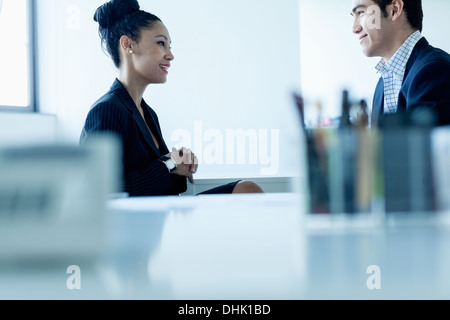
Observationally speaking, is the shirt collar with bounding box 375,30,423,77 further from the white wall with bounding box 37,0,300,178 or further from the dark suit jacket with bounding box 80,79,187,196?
the white wall with bounding box 37,0,300,178

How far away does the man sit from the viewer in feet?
5.11

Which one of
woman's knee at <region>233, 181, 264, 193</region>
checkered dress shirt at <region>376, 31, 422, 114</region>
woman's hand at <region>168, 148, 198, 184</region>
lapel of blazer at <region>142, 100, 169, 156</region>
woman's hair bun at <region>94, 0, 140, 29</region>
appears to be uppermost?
woman's hair bun at <region>94, 0, 140, 29</region>

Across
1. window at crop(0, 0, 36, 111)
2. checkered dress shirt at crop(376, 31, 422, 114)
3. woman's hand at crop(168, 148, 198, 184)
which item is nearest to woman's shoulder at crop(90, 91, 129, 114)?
woman's hand at crop(168, 148, 198, 184)

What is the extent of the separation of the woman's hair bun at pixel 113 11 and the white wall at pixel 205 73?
3.08 feet

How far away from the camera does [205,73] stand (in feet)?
10.5

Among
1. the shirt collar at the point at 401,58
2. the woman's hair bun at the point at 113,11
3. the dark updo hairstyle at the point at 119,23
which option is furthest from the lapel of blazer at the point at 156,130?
the shirt collar at the point at 401,58

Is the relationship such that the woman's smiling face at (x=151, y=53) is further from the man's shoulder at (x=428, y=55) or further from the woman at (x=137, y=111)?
the man's shoulder at (x=428, y=55)

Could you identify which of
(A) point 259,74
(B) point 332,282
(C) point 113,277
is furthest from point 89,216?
(A) point 259,74

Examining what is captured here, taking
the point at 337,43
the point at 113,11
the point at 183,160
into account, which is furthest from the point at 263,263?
the point at 337,43

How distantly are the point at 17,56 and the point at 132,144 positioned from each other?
203 centimetres

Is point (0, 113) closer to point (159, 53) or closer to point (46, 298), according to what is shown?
point (159, 53)

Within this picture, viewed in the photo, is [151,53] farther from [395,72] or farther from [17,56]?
[17,56]

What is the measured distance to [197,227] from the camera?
0.60m

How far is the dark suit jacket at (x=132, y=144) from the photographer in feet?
5.51
